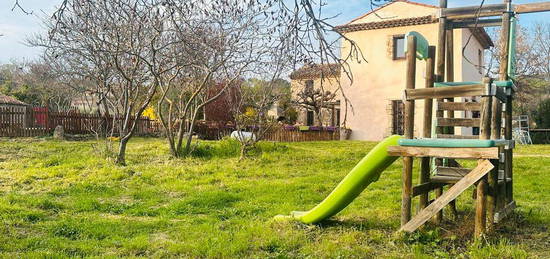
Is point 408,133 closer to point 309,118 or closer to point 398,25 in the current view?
point 398,25

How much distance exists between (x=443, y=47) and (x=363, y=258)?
3.14m

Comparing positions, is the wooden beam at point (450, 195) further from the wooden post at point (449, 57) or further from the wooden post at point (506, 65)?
the wooden post at point (449, 57)

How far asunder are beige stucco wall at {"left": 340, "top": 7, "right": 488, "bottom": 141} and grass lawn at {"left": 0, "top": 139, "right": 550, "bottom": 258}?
38.0ft

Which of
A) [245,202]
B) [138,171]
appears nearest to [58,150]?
[138,171]

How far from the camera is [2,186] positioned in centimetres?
838

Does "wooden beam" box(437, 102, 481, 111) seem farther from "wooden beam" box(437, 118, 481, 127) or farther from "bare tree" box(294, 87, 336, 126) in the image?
"bare tree" box(294, 87, 336, 126)

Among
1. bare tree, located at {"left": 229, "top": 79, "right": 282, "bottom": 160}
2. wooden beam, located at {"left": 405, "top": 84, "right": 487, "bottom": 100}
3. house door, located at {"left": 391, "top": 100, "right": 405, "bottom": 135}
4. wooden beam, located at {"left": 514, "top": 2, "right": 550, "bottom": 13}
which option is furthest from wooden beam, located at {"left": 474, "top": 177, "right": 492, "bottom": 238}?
house door, located at {"left": 391, "top": 100, "right": 405, "bottom": 135}

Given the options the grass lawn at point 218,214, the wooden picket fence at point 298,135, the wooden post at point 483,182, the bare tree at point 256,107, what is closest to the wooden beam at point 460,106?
the wooden post at point 483,182

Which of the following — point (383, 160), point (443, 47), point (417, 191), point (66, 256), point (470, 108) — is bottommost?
point (66, 256)

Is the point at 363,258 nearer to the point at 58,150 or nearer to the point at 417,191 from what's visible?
the point at 417,191

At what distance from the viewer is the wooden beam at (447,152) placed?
461cm

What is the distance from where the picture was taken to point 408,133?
532 cm

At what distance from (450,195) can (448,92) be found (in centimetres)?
109

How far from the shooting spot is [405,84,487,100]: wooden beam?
4.88 m
